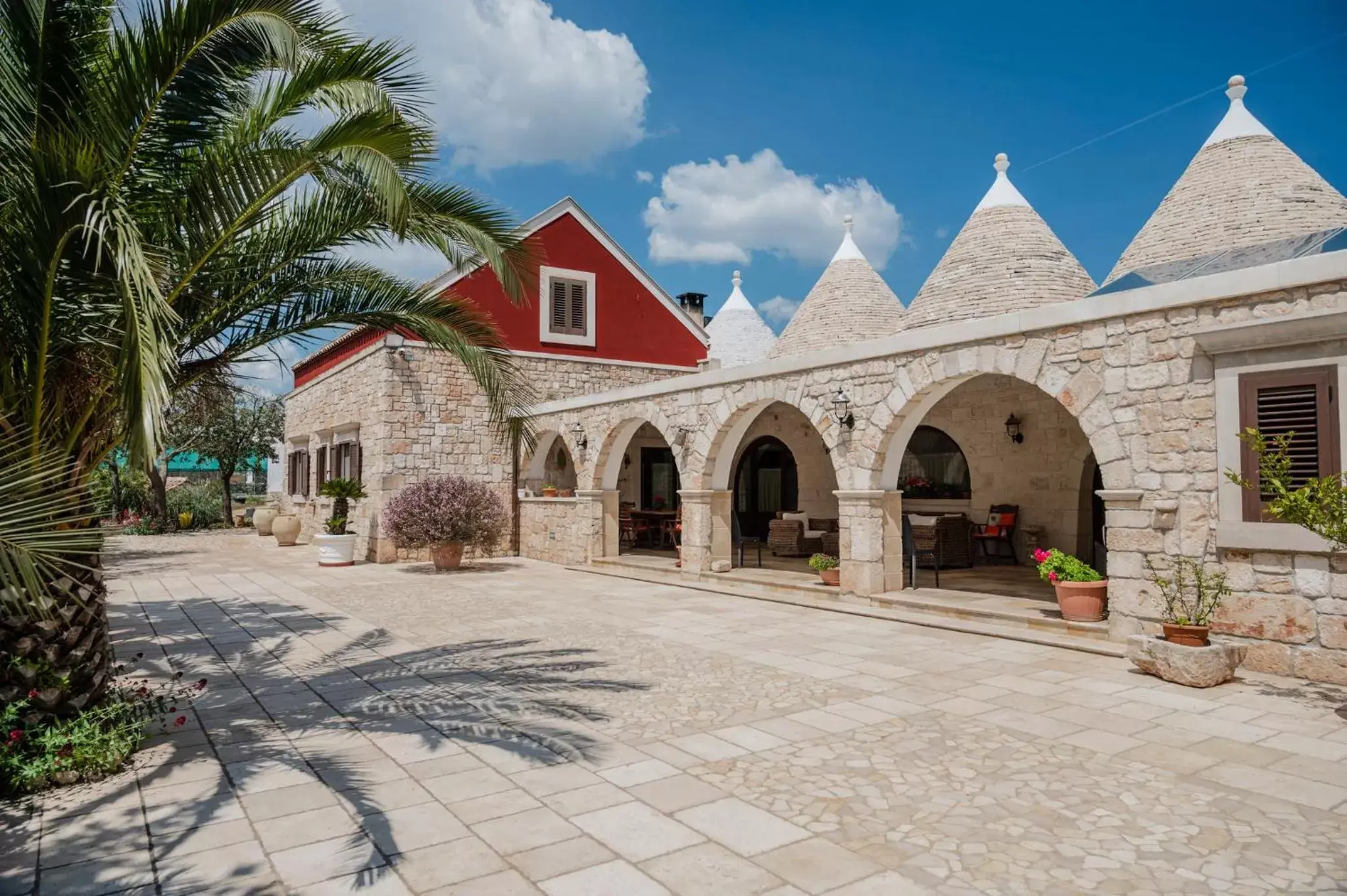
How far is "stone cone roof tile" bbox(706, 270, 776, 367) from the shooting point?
20.0 meters

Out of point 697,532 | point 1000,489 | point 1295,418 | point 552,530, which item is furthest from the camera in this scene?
point 552,530

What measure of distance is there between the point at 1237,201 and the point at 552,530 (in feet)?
35.2

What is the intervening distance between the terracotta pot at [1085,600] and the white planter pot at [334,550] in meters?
10.9

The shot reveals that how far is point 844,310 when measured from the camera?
14891 mm

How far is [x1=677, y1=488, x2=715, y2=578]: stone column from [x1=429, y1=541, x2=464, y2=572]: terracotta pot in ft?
13.1

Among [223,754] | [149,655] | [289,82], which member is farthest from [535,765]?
[149,655]

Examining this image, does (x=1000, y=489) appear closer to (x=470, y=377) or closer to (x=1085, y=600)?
(x=1085, y=600)

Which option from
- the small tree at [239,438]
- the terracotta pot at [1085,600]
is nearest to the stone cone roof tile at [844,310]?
the terracotta pot at [1085,600]

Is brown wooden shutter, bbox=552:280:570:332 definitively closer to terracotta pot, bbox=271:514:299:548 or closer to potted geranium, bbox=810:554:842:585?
terracotta pot, bbox=271:514:299:548

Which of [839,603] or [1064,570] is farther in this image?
[839,603]

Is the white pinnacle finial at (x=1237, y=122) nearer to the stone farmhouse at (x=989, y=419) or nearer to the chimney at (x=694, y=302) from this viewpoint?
the stone farmhouse at (x=989, y=419)

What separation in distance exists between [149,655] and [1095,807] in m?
6.84

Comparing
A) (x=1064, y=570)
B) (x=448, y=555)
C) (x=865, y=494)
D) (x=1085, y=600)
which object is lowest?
(x=448, y=555)

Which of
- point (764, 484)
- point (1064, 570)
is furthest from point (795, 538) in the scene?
point (1064, 570)
